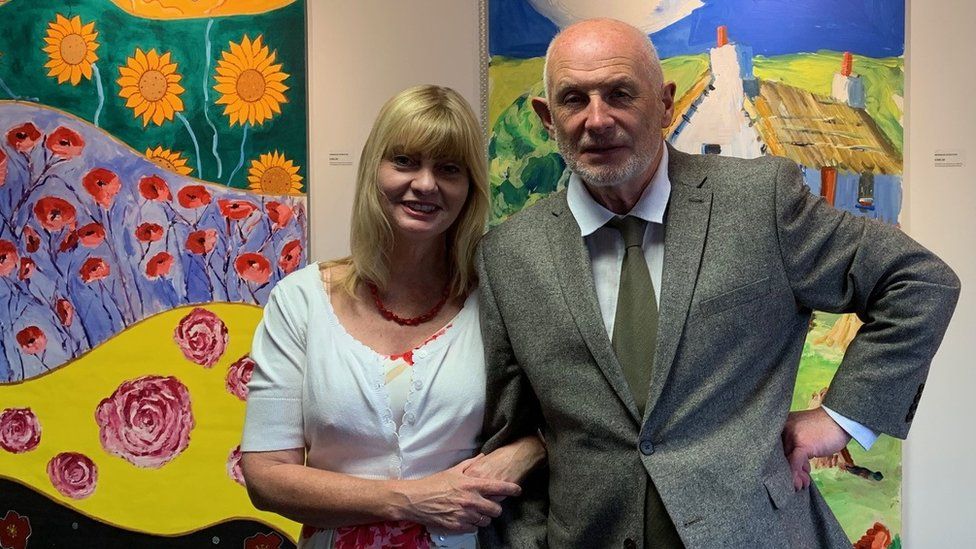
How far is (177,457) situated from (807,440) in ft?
6.03

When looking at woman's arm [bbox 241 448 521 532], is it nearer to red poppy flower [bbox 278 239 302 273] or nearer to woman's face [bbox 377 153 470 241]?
woman's face [bbox 377 153 470 241]

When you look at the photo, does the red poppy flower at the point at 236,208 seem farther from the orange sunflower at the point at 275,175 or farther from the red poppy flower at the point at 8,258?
the red poppy flower at the point at 8,258

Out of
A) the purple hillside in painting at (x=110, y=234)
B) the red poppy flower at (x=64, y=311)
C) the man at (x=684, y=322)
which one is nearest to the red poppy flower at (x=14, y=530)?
the purple hillside in painting at (x=110, y=234)

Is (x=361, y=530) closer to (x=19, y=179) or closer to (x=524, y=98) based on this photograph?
(x=524, y=98)

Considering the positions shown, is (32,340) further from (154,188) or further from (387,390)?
(387,390)

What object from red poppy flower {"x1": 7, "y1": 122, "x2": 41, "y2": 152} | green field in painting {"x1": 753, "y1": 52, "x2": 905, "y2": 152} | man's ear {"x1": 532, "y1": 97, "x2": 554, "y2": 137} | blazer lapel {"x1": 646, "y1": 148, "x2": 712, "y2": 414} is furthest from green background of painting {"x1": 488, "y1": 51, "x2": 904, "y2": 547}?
red poppy flower {"x1": 7, "y1": 122, "x2": 41, "y2": 152}

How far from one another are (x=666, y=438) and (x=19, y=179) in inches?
84.0

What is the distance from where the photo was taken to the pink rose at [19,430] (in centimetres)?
266

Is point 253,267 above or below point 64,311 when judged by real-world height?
above

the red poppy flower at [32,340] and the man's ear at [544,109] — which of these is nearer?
the man's ear at [544,109]

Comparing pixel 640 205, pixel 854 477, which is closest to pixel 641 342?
pixel 640 205

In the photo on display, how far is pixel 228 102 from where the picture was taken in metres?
2.60

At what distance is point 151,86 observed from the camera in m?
2.59

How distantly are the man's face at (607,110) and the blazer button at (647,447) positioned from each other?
0.46 meters
